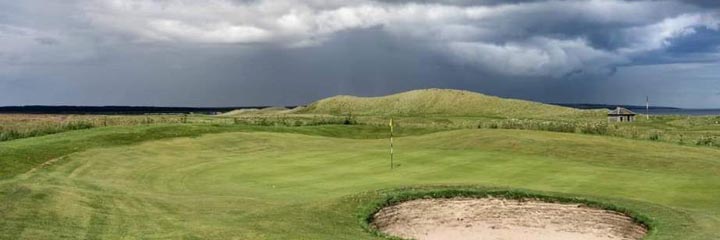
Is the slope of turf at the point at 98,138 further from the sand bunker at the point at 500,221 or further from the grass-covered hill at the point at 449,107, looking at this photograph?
the grass-covered hill at the point at 449,107

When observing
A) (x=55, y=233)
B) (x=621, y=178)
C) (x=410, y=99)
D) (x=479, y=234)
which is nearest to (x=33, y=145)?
(x=55, y=233)

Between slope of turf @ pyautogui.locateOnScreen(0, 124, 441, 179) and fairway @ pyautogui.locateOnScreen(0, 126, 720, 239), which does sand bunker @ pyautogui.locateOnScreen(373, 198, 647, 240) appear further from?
slope of turf @ pyautogui.locateOnScreen(0, 124, 441, 179)

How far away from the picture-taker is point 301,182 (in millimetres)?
26641

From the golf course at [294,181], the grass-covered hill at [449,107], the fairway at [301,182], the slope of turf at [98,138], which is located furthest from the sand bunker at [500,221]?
the grass-covered hill at [449,107]

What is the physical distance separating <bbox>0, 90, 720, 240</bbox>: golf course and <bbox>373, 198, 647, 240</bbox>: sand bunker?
42 centimetres

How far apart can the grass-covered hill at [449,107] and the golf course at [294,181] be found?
12796cm

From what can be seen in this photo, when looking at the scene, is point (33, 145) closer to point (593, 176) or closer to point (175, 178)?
point (175, 178)

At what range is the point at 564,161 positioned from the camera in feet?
102

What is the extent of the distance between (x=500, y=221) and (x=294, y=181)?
9583 mm

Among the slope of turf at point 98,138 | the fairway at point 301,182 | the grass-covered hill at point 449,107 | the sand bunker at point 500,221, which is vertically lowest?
the sand bunker at point 500,221

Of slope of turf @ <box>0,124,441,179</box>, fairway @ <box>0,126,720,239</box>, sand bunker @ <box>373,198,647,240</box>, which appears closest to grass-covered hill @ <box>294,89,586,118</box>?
slope of turf @ <box>0,124,441,179</box>

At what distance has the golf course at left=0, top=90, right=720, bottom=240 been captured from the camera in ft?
55.5

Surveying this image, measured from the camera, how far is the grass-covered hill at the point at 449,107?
171m

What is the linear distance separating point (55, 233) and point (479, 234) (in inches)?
445
